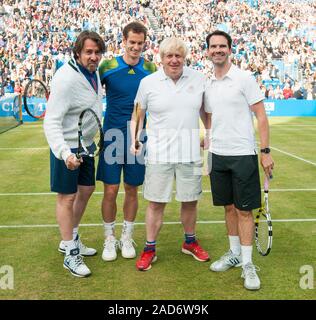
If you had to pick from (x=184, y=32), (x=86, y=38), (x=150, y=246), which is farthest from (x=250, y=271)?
(x=184, y=32)

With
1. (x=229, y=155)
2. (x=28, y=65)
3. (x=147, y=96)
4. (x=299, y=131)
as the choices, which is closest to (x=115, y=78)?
(x=147, y=96)

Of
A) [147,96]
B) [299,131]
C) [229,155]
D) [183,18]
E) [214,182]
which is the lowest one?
[299,131]

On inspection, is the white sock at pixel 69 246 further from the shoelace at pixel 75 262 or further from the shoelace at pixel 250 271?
the shoelace at pixel 250 271

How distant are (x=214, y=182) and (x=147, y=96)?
105cm

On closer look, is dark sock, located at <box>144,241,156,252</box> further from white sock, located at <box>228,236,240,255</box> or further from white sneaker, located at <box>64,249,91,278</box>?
white sock, located at <box>228,236,240,255</box>

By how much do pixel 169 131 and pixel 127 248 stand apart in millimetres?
1403

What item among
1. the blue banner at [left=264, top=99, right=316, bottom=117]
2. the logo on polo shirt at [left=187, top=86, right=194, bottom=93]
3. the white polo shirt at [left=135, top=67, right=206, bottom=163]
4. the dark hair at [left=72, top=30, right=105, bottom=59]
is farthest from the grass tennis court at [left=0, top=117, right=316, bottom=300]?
the blue banner at [left=264, top=99, right=316, bottom=117]

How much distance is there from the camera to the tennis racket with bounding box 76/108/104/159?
4.70 metres

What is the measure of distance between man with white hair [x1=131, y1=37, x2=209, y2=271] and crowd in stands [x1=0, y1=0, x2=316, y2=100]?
2102cm

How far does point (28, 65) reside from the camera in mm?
27391

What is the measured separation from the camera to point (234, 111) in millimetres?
4539

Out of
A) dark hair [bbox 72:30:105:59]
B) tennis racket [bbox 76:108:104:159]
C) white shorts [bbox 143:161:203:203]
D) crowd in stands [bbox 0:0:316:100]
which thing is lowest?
white shorts [bbox 143:161:203:203]

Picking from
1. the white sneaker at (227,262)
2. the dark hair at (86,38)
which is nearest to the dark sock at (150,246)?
the white sneaker at (227,262)

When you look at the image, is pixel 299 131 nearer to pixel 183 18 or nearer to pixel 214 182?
pixel 214 182
